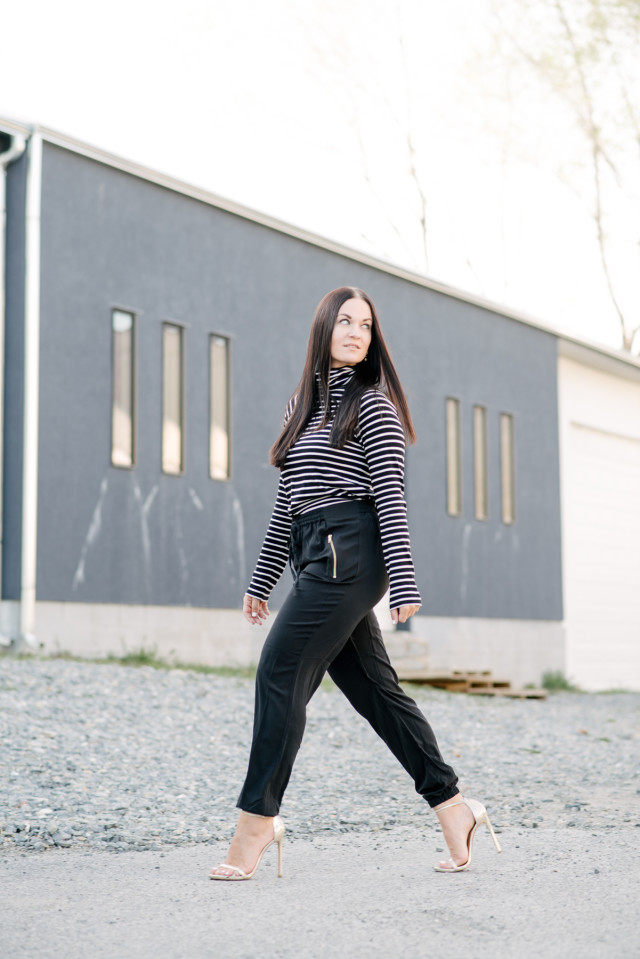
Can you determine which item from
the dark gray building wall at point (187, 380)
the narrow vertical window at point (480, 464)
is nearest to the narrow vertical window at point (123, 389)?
the dark gray building wall at point (187, 380)

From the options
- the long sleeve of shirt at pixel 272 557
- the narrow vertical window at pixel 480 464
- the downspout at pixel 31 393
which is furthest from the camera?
the narrow vertical window at pixel 480 464

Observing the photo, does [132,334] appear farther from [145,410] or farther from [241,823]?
[241,823]

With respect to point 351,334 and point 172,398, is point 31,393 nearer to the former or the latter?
point 172,398

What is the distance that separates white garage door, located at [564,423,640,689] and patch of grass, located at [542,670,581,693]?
662 millimetres

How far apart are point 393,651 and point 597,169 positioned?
47.5ft

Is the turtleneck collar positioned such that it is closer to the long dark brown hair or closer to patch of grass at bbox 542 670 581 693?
the long dark brown hair

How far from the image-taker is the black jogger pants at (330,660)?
11.9ft

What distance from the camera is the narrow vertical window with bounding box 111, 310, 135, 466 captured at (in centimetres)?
1123

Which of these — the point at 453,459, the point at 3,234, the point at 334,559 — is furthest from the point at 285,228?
the point at 334,559

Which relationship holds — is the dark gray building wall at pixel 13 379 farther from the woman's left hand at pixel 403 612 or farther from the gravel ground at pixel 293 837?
the woman's left hand at pixel 403 612

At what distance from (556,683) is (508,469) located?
120 inches

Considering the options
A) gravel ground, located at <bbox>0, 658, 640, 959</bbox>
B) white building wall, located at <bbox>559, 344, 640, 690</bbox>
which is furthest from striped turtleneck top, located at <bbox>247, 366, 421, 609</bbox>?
white building wall, located at <bbox>559, 344, 640, 690</bbox>

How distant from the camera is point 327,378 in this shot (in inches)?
155

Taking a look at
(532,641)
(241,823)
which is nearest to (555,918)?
Result: (241,823)
